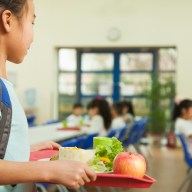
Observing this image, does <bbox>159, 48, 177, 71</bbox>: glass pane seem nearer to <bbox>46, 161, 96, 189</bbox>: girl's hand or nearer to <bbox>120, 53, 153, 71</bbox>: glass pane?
<bbox>120, 53, 153, 71</bbox>: glass pane

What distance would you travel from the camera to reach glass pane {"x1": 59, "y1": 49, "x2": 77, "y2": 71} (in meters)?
11.9

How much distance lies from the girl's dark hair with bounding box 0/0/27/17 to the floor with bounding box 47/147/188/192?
4264 mm

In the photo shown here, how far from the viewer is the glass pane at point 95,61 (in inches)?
478

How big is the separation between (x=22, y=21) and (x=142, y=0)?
1014 cm

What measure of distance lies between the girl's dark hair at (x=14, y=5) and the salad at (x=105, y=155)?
1.34 ft

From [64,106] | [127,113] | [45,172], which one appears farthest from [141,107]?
[45,172]

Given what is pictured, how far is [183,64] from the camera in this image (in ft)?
35.4

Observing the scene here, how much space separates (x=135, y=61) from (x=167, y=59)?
0.82 meters

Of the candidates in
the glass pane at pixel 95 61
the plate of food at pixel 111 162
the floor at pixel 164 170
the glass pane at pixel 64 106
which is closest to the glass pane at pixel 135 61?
the glass pane at pixel 95 61

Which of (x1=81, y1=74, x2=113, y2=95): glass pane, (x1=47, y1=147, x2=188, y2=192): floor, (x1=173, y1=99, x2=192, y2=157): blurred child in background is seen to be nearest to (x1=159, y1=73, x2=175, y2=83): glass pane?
(x1=81, y1=74, x2=113, y2=95): glass pane

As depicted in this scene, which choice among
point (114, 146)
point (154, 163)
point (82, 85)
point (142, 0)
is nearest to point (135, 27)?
point (142, 0)

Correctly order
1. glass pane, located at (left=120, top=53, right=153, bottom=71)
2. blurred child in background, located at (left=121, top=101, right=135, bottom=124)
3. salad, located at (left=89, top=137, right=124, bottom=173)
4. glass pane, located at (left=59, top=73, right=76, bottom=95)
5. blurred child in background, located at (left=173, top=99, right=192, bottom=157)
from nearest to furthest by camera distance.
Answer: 1. salad, located at (left=89, top=137, right=124, bottom=173)
2. blurred child in background, located at (left=173, top=99, right=192, bottom=157)
3. blurred child in background, located at (left=121, top=101, right=135, bottom=124)
4. glass pane, located at (left=120, top=53, right=153, bottom=71)
5. glass pane, located at (left=59, top=73, right=76, bottom=95)

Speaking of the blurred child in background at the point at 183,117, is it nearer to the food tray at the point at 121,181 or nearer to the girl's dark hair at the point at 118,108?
the girl's dark hair at the point at 118,108

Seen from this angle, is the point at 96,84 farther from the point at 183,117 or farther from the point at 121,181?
the point at 121,181
